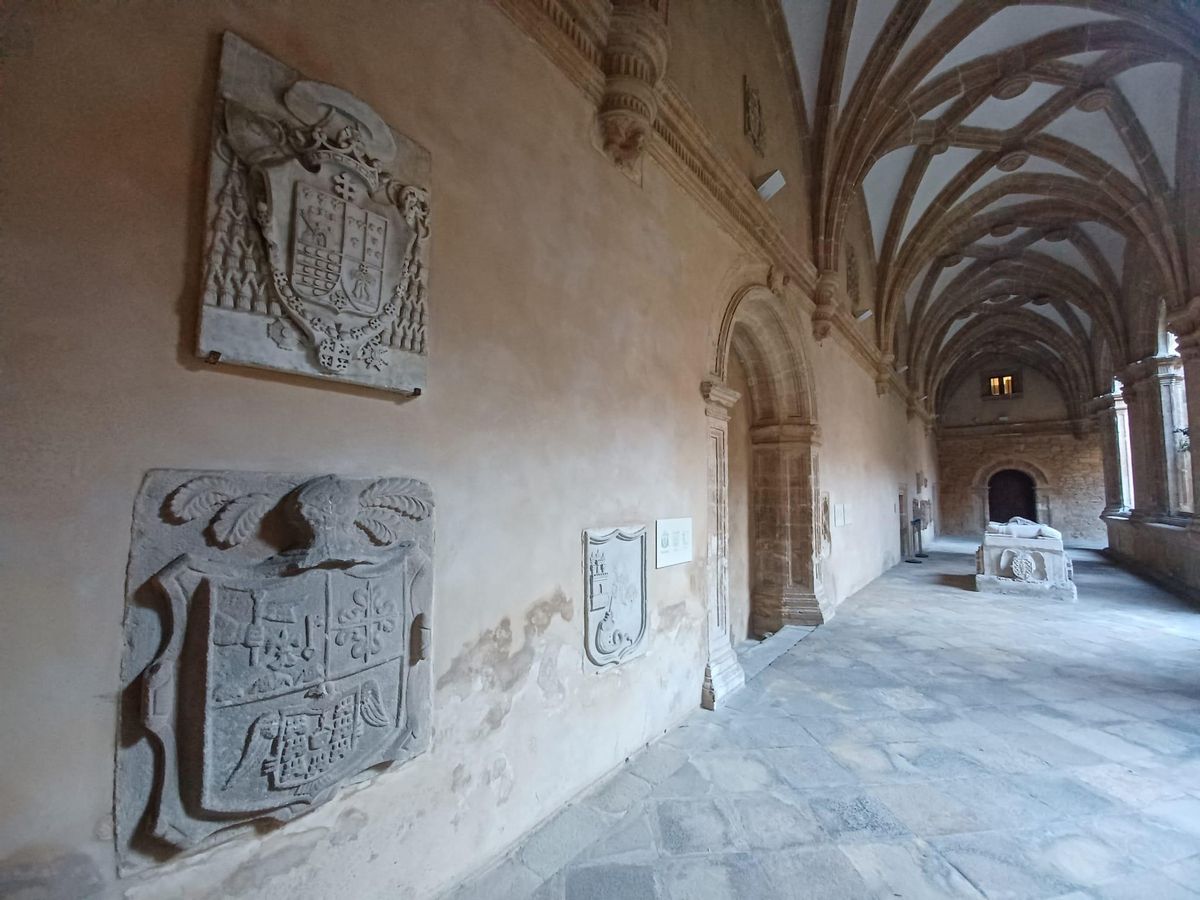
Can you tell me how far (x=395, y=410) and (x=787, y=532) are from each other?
16.5 feet

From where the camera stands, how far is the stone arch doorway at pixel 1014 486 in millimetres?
18438

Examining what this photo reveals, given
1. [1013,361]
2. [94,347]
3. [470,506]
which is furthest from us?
[1013,361]

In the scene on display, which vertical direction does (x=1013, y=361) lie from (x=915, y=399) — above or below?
above

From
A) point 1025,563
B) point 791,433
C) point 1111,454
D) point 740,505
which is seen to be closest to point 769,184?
point 791,433

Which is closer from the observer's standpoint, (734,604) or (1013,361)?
(734,604)

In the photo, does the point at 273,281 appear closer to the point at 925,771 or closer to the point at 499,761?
the point at 499,761

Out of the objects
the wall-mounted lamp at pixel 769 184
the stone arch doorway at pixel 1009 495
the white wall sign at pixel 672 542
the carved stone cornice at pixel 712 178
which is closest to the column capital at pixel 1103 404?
the stone arch doorway at pixel 1009 495

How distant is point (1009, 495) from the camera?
19891mm

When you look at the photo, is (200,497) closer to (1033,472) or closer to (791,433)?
(791,433)

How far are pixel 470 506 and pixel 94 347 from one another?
1.18m

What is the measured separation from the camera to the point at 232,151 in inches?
57.6

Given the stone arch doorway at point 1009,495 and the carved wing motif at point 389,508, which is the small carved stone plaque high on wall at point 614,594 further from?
the stone arch doorway at point 1009,495

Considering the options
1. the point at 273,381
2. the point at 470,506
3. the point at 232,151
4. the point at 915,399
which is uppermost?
the point at 915,399

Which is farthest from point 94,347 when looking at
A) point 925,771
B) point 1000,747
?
point 1000,747
